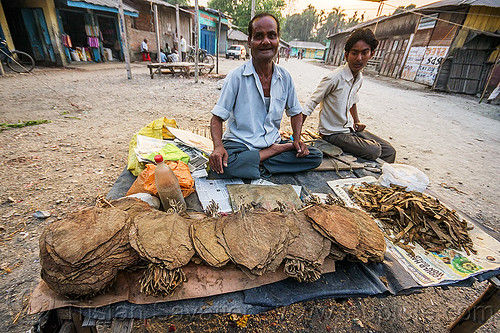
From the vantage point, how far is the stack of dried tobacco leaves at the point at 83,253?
1003 mm

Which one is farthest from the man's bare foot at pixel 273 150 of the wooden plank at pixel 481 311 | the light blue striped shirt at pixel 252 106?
the wooden plank at pixel 481 311

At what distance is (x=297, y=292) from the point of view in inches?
51.1

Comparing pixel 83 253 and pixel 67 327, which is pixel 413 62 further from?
pixel 67 327

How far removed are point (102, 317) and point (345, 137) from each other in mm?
2995

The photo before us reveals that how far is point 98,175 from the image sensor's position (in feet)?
9.84

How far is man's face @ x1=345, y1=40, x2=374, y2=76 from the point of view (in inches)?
105

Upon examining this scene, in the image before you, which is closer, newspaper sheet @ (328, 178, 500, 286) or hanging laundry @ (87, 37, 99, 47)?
newspaper sheet @ (328, 178, 500, 286)

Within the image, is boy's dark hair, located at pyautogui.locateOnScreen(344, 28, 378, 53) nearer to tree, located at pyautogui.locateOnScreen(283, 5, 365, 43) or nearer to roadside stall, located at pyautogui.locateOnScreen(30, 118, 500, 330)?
roadside stall, located at pyautogui.locateOnScreen(30, 118, 500, 330)

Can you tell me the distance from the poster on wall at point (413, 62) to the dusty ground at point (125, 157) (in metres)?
7.29

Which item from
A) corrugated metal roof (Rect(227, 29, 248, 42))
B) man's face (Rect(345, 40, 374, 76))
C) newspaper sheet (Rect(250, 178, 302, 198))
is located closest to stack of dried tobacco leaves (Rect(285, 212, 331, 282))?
newspaper sheet (Rect(250, 178, 302, 198))

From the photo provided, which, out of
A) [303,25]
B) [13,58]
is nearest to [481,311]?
[13,58]

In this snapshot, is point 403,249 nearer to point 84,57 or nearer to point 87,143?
point 87,143

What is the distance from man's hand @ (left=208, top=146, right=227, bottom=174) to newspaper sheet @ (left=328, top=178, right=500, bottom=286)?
1.42 metres

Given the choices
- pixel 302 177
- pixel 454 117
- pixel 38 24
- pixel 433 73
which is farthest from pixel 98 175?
pixel 433 73
